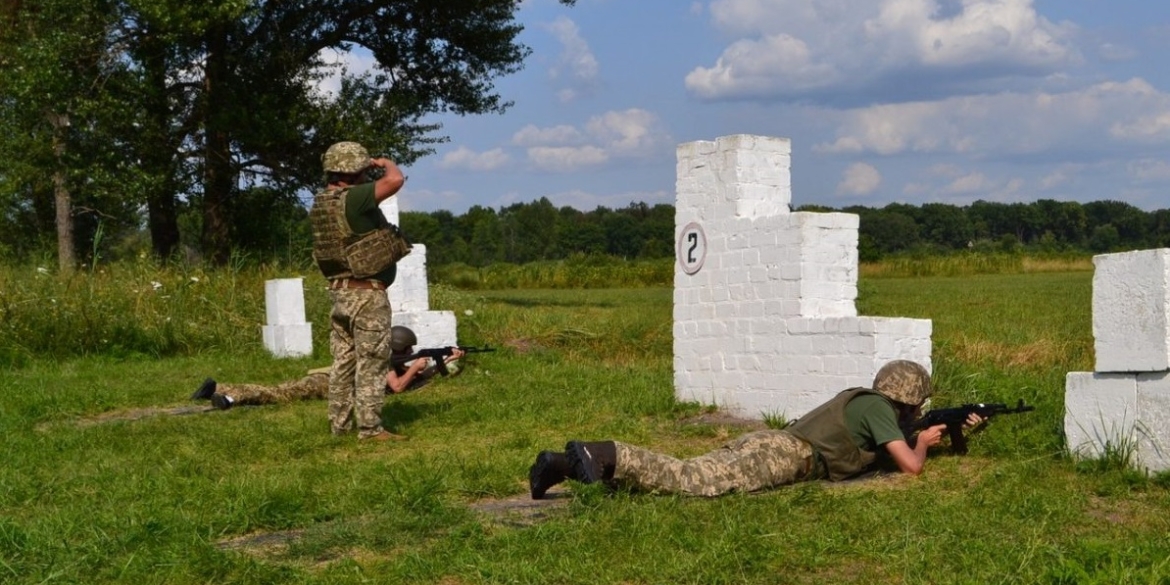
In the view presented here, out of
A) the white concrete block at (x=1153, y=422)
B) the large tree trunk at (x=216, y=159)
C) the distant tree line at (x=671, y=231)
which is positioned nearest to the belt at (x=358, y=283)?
the white concrete block at (x=1153, y=422)

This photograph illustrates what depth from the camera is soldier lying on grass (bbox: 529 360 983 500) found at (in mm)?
6770

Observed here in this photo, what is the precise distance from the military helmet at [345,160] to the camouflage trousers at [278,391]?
2.91 metres

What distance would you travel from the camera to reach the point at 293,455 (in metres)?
8.78

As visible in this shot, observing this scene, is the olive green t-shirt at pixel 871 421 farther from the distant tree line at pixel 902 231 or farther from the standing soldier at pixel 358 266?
the distant tree line at pixel 902 231

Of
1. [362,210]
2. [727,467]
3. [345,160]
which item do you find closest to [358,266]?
[362,210]

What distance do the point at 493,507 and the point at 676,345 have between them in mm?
4467

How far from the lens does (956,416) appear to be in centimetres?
797

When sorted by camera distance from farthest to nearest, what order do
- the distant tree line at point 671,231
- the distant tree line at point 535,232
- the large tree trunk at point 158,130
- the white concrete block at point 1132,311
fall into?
the distant tree line at point 535,232 → the distant tree line at point 671,231 → the large tree trunk at point 158,130 → the white concrete block at point 1132,311

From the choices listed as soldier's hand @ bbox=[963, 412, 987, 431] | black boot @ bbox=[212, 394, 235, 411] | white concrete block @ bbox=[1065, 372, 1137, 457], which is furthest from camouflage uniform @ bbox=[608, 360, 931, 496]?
black boot @ bbox=[212, 394, 235, 411]

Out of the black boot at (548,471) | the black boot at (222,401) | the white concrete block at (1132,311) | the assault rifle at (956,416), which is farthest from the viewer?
the black boot at (222,401)

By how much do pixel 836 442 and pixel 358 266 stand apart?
3579 mm

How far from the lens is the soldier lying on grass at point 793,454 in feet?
22.2

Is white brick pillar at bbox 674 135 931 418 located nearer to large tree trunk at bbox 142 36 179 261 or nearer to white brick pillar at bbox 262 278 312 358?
white brick pillar at bbox 262 278 312 358

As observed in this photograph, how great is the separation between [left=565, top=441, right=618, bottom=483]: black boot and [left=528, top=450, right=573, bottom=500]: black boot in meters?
0.04
